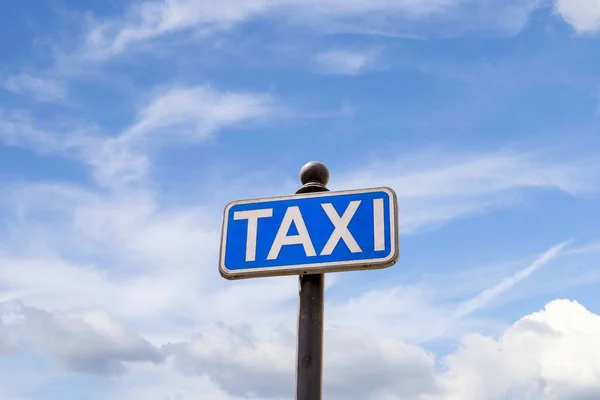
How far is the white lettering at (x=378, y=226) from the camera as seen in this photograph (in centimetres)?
402

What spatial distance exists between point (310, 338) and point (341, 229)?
68 centimetres

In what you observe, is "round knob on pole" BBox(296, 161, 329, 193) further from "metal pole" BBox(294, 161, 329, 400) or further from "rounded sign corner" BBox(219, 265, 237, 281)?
"rounded sign corner" BBox(219, 265, 237, 281)

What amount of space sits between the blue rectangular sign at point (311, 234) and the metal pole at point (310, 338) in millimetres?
128

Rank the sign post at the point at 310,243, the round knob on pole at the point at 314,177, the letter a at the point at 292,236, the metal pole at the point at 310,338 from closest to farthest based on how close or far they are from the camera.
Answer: the metal pole at the point at 310,338, the sign post at the point at 310,243, the letter a at the point at 292,236, the round knob on pole at the point at 314,177

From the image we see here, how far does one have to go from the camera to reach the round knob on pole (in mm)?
4453

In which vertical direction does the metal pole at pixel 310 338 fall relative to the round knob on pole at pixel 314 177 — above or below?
below

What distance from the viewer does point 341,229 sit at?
13.6ft

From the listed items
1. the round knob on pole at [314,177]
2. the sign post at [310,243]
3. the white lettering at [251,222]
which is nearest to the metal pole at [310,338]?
the sign post at [310,243]

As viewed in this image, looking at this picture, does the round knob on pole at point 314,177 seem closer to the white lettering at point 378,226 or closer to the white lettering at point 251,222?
the white lettering at point 251,222

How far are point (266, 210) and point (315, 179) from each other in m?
0.41

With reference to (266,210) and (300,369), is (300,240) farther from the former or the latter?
(300,369)

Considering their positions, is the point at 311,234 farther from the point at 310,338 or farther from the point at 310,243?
the point at 310,338

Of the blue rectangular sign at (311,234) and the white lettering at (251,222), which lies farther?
the white lettering at (251,222)

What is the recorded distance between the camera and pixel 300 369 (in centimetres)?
392
